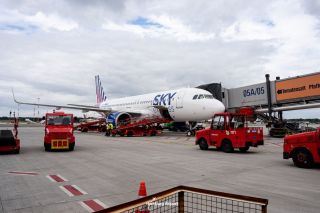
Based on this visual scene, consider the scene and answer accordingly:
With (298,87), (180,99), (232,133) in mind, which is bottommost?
(232,133)

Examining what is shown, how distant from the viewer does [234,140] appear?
15.6m

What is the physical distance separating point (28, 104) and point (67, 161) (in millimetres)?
25064

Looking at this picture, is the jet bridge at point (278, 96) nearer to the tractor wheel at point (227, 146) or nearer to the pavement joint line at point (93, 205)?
the tractor wheel at point (227, 146)

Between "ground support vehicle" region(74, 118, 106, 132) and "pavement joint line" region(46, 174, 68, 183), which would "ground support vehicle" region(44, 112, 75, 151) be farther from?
"ground support vehicle" region(74, 118, 106, 132)

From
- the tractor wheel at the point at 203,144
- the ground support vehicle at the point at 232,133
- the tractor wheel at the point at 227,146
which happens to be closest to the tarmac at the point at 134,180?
the ground support vehicle at the point at 232,133

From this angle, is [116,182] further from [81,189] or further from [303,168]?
[303,168]

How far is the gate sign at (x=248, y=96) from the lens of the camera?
97.9 feet

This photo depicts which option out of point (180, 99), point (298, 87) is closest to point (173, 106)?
point (180, 99)

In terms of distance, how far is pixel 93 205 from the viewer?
627 cm

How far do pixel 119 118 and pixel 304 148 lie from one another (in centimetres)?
2425

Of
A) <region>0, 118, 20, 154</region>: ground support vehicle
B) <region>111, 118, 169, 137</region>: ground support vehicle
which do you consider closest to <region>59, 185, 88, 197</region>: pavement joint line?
<region>0, 118, 20, 154</region>: ground support vehicle

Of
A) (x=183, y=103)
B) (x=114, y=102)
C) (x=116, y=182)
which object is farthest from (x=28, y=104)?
(x=116, y=182)

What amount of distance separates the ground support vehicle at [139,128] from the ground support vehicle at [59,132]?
40.1 ft

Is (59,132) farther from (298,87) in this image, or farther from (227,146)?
(298,87)
